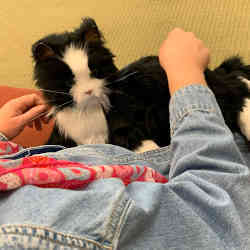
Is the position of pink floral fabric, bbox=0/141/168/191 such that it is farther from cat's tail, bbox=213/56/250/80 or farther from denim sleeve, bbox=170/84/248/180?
cat's tail, bbox=213/56/250/80

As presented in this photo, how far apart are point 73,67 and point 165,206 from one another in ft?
1.63

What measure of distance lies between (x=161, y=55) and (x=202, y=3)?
20.5 inches

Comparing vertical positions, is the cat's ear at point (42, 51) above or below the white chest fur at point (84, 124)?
above

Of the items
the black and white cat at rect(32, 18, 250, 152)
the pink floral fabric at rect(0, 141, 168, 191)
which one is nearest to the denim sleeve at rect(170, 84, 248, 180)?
the pink floral fabric at rect(0, 141, 168, 191)

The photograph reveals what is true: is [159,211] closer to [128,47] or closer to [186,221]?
[186,221]

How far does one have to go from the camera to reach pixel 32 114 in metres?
0.85

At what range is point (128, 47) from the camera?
1337 mm

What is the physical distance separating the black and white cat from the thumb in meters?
0.05

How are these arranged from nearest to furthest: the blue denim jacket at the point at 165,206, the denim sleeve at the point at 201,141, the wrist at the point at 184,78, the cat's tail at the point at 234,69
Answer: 1. the blue denim jacket at the point at 165,206
2. the denim sleeve at the point at 201,141
3. the wrist at the point at 184,78
4. the cat's tail at the point at 234,69

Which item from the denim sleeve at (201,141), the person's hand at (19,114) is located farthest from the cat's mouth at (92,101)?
the denim sleeve at (201,141)

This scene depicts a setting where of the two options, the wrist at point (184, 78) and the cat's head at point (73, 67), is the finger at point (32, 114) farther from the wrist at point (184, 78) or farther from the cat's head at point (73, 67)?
the wrist at point (184, 78)

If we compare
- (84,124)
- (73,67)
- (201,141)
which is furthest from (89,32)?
(201,141)

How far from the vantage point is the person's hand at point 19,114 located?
83 centimetres

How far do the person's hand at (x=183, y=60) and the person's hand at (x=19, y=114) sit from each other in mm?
428
